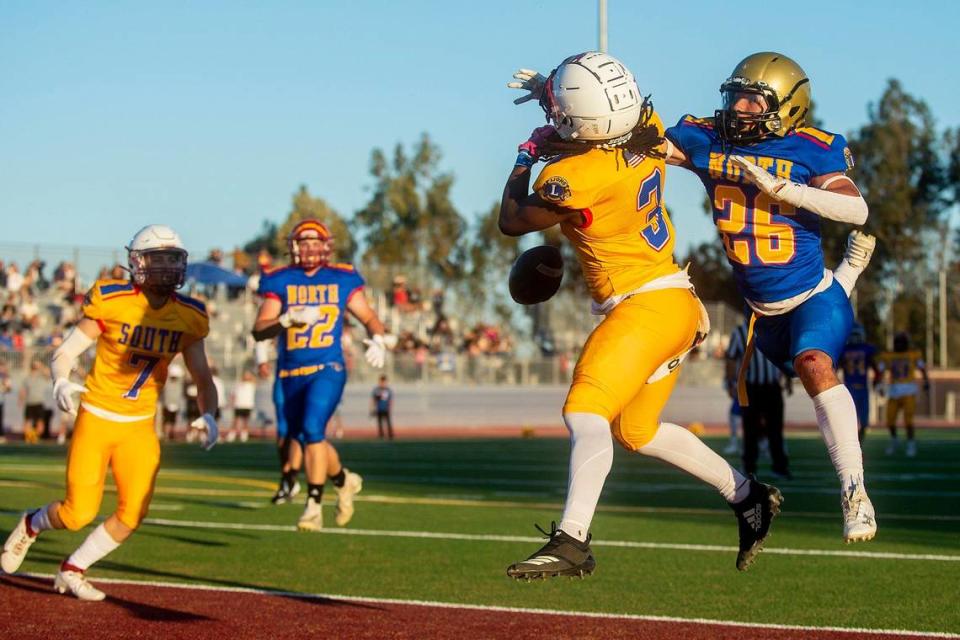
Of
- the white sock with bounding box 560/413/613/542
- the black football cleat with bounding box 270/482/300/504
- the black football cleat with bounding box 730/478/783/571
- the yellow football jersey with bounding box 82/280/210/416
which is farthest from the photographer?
the black football cleat with bounding box 270/482/300/504

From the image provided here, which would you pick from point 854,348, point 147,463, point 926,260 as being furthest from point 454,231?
point 147,463

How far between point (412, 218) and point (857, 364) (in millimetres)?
41453

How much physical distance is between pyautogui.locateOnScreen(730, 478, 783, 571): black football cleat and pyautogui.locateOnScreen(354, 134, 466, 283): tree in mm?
51888

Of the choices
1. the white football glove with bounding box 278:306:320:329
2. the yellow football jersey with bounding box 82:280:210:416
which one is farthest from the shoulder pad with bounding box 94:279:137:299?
the white football glove with bounding box 278:306:320:329

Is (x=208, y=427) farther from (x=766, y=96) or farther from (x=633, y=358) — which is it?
(x=766, y=96)

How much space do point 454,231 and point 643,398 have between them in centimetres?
5346

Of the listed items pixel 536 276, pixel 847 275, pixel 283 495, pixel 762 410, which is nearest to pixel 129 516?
pixel 536 276

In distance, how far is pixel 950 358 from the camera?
52.4 m

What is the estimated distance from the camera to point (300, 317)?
973 centimetres

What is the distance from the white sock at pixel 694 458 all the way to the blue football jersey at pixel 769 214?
709 millimetres

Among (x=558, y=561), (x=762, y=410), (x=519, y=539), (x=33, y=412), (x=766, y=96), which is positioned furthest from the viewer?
(x=33, y=412)

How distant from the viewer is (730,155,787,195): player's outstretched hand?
5535mm

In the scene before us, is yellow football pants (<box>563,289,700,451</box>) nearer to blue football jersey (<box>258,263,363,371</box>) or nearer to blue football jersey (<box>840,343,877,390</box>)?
blue football jersey (<box>258,263,363,371</box>)

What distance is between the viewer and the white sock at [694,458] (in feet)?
19.2
